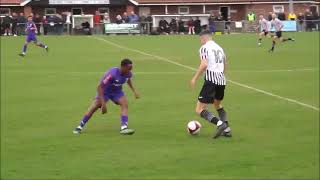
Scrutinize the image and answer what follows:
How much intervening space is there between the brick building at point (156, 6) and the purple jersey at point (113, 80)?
187ft

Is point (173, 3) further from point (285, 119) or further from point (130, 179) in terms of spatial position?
point (130, 179)

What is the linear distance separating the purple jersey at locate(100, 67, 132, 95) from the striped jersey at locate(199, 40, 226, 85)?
1411 mm

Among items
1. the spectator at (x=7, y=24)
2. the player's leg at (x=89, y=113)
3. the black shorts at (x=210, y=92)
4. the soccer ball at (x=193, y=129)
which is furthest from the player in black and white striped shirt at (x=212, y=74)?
the spectator at (x=7, y=24)

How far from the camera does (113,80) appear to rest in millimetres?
11953

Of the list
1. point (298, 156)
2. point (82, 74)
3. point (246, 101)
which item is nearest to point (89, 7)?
point (82, 74)

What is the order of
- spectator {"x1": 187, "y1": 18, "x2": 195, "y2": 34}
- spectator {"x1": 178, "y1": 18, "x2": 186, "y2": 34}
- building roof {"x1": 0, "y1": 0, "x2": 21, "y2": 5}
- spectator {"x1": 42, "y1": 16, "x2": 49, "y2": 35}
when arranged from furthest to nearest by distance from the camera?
building roof {"x1": 0, "y1": 0, "x2": 21, "y2": 5}
spectator {"x1": 178, "y1": 18, "x2": 186, "y2": 34}
spectator {"x1": 187, "y1": 18, "x2": 195, "y2": 34}
spectator {"x1": 42, "y1": 16, "x2": 49, "y2": 35}

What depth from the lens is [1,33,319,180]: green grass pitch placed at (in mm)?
9375

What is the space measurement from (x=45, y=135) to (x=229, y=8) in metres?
62.2

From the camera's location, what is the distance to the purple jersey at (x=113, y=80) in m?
11.9

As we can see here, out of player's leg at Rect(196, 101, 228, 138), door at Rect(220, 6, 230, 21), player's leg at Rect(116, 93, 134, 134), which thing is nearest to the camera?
player's leg at Rect(196, 101, 228, 138)

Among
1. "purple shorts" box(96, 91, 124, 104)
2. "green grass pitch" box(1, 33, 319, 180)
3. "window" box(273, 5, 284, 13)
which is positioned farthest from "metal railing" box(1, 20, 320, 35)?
"purple shorts" box(96, 91, 124, 104)

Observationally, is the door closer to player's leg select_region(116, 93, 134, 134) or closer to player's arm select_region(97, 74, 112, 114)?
player's leg select_region(116, 93, 134, 134)

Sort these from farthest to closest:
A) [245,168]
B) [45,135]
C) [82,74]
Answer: [82,74]
[45,135]
[245,168]

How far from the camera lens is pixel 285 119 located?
44.7 feet
